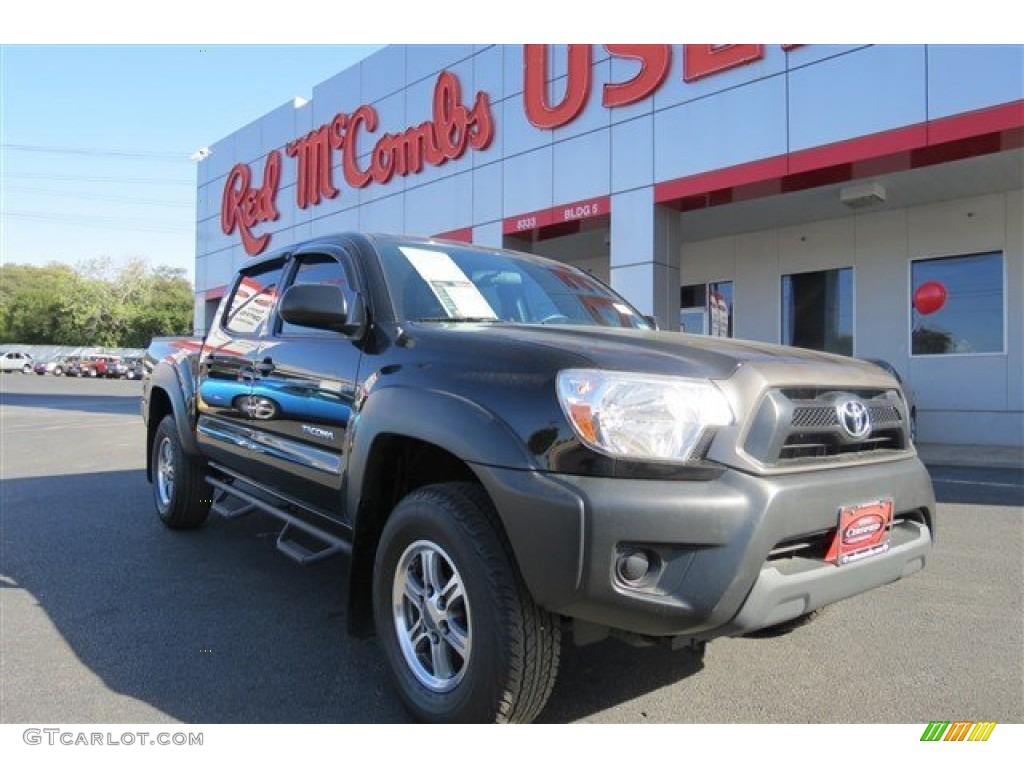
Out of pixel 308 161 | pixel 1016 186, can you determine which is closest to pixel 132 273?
pixel 308 161

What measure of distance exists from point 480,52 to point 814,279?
26.6 ft

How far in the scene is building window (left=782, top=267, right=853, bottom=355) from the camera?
14031mm

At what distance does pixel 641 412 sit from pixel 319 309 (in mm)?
1464

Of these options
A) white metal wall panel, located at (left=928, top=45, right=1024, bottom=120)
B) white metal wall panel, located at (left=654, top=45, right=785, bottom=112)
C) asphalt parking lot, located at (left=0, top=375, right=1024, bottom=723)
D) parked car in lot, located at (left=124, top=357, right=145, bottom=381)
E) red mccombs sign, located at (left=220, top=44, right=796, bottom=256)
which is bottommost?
asphalt parking lot, located at (left=0, top=375, right=1024, bottom=723)

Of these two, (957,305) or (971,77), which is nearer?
(971,77)

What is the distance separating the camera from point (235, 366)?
14.3 feet

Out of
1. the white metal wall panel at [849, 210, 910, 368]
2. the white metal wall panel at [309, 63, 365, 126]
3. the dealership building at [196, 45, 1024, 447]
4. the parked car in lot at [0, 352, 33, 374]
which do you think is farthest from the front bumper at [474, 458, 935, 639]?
the parked car in lot at [0, 352, 33, 374]

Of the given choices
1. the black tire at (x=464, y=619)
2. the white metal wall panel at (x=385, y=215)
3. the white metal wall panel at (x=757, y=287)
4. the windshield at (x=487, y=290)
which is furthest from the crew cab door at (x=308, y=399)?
the white metal wall panel at (x=385, y=215)

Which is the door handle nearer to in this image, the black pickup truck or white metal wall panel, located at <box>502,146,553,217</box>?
the black pickup truck

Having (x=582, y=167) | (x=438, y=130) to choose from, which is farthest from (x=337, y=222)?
(x=582, y=167)

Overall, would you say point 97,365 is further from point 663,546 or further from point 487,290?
point 663,546

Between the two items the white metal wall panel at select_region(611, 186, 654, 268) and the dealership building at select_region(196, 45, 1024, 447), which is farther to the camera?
the white metal wall panel at select_region(611, 186, 654, 268)

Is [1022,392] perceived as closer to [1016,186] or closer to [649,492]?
[1016,186]

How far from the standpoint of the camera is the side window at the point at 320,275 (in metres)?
3.50
